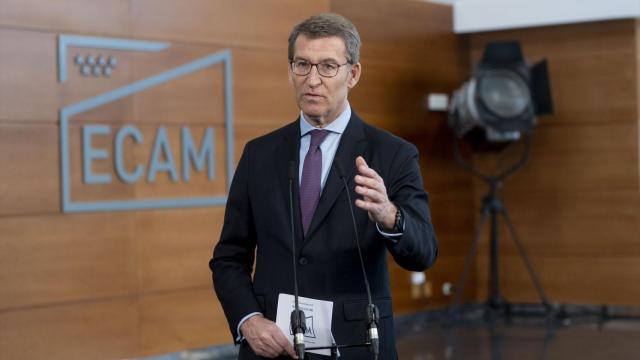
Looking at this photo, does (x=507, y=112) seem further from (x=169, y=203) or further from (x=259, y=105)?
(x=169, y=203)

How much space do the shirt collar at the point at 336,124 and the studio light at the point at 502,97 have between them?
5003 millimetres

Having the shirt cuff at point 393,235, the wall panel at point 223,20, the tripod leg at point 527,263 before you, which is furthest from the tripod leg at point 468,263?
the shirt cuff at point 393,235

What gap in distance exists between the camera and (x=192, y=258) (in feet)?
20.1

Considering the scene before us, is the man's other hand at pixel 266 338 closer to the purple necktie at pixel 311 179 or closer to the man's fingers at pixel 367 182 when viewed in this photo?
the purple necktie at pixel 311 179

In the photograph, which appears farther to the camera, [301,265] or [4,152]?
[4,152]

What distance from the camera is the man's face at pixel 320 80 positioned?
2.28 meters

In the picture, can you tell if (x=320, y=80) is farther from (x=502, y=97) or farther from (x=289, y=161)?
(x=502, y=97)

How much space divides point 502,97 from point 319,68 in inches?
208

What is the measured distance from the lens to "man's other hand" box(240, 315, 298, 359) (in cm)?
220

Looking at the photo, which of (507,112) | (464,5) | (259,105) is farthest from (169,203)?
(464,5)

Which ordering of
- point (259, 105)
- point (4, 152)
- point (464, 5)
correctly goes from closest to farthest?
point (4, 152), point (259, 105), point (464, 5)

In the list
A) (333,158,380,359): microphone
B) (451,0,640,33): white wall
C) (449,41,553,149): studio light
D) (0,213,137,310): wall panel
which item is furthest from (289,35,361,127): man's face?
(451,0,640,33): white wall

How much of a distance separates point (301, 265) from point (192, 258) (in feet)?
13.0

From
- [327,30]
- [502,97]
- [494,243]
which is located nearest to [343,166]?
[327,30]
